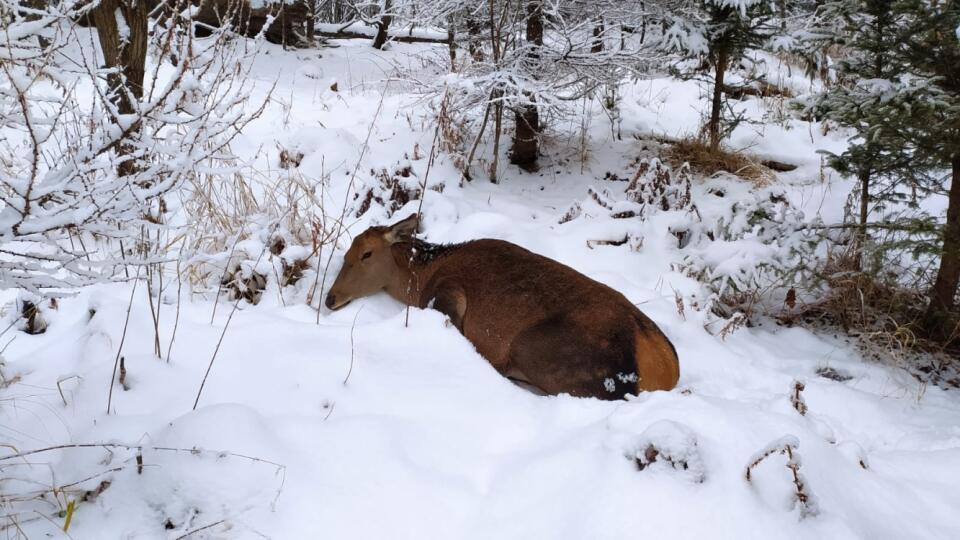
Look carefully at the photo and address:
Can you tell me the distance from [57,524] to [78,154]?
127 centimetres

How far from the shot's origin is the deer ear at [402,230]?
5.02 m

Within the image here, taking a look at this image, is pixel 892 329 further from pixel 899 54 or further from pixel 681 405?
pixel 681 405

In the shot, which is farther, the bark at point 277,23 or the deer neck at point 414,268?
the bark at point 277,23

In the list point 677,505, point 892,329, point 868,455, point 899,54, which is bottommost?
point 892,329

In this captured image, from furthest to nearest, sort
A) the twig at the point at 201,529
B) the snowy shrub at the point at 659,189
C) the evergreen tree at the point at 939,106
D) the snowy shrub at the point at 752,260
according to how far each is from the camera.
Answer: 1. the snowy shrub at the point at 659,189
2. the snowy shrub at the point at 752,260
3. the evergreen tree at the point at 939,106
4. the twig at the point at 201,529

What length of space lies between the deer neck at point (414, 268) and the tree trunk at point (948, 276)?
3185 mm

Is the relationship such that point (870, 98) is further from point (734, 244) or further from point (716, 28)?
point (716, 28)

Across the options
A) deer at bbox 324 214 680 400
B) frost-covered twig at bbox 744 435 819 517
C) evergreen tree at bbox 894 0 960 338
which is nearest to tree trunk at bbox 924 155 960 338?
evergreen tree at bbox 894 0 960 338

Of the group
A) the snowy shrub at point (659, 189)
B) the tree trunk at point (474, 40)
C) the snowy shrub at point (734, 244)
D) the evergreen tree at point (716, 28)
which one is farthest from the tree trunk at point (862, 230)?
the tree trunk at point (474, 40)

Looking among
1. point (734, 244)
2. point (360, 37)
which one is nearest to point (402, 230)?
point (734, 244)

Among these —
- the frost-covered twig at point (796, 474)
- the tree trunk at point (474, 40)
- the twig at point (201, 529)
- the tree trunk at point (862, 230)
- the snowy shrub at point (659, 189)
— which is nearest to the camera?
the twig at point (201, 529)

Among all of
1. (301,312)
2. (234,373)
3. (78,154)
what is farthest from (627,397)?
(78,154)

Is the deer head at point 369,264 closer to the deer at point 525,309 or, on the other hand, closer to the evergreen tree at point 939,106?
the deer at point 525,309

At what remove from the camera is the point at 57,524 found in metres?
2.35
